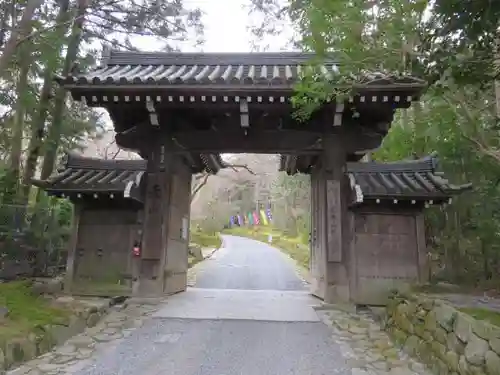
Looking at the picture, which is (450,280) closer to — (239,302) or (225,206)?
(239,302)

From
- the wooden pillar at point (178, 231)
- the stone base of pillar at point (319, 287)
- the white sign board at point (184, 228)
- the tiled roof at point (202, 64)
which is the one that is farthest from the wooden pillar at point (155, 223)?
the stone base of pillar at point (319, 287)

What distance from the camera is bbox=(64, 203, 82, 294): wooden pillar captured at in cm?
654

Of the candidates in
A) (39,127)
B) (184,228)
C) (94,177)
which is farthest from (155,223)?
(39,127)

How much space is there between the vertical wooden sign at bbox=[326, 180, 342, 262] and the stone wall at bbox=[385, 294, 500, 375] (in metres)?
1.30

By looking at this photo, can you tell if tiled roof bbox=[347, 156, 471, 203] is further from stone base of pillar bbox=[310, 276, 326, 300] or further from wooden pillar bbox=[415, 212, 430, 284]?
stone base of pillar bbox=[310, 276, 326, 300]

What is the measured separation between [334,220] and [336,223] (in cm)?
6

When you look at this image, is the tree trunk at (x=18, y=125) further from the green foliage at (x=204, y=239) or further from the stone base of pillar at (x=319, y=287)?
the green foliage at (x=204, y=239)

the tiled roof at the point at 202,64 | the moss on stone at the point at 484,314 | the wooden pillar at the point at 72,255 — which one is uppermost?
the tiled roof at the point at 202,64

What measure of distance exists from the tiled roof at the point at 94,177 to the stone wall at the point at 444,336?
4392mm

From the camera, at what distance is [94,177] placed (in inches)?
268

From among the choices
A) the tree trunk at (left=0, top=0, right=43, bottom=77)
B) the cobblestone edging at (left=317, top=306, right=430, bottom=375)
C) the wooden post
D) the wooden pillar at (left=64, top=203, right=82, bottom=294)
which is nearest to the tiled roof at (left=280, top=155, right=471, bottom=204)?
the wooden post

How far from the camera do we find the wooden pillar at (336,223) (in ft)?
20.7

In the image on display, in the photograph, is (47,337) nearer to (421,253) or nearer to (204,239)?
(421,253)

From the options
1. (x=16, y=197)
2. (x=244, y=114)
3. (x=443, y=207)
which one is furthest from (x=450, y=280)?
(x=16, y=197)
